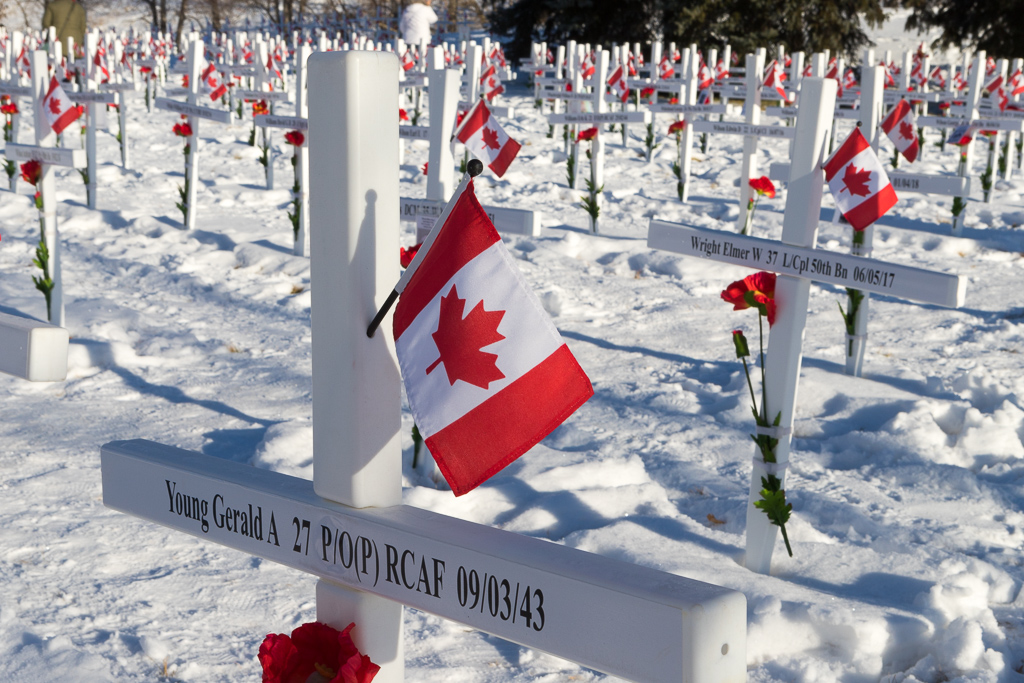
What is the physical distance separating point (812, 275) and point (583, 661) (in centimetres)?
190

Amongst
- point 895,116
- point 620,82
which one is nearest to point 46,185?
point 895,116

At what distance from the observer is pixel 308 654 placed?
4.24 feet

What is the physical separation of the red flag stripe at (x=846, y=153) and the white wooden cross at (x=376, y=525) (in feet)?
6.98

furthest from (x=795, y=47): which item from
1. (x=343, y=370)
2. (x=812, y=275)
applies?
(x=343, y=370)

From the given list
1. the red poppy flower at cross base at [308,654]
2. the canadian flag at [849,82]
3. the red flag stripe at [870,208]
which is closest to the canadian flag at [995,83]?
the canadian flag at [849,82]

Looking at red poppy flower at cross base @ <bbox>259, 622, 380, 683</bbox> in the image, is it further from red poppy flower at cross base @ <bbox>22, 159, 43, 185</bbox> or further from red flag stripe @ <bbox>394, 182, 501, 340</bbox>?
red poppy flower at cross base @ <bbox>22, 159, 43, 185</bbox>

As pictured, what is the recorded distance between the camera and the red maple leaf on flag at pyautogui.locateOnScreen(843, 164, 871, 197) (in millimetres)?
3035

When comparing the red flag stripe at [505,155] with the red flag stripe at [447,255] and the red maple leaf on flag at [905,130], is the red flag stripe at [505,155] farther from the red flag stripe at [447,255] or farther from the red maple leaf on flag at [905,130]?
the red flag stripe at [447,255]

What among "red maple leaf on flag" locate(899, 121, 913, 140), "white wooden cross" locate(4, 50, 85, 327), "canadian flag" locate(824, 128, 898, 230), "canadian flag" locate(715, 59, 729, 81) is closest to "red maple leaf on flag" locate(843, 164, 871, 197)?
"canadian flag" locate(824, 128, 898, 230)

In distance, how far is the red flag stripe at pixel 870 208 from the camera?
10.1ft

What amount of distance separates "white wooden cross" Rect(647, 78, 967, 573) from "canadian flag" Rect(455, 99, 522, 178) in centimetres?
126

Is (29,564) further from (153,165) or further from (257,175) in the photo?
(153,165)

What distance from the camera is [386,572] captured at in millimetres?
1194

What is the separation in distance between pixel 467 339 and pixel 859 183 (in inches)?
91.3
